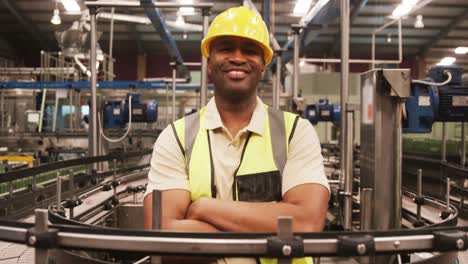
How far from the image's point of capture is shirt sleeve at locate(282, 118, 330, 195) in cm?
141

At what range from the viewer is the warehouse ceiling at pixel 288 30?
1316 cm

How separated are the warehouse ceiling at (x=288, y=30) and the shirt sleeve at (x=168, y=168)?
1094cm

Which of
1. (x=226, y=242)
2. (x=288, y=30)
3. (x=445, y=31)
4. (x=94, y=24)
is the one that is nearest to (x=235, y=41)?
(x=226, y=242)

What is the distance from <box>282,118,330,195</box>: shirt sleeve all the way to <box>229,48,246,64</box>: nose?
31 centimetres

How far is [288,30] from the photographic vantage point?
1258 cm

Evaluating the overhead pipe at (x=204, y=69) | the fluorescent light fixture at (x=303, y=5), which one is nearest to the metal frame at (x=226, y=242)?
the overhead pipe at (x=204, y=69)

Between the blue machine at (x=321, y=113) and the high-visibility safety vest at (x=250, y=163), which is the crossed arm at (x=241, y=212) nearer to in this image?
the high-visibility safety vest at (x=250, y=163)

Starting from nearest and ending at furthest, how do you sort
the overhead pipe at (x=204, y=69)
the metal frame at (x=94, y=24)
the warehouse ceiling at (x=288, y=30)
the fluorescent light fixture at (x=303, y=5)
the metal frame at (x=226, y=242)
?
the metal frame at (x=226, y=242)
the overhead pipe at (x=204, y=69)
the metal frame at (x=94, y=24)
the fluorescent light fixture at (x=303, y=5)
the warehouse ceiling at (x=288, y=30)

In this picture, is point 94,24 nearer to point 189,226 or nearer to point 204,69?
point 204,69

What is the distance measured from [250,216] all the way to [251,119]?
15.1 inches

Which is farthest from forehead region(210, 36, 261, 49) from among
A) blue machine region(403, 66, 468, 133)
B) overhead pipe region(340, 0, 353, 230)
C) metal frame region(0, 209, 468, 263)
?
blue machine region(403, 66, 468, 133)

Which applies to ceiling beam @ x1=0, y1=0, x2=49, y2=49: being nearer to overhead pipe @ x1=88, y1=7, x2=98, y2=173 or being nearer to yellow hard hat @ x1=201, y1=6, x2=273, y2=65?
overhead pipe @ x1=88, y1=7, x2=98, y2=173

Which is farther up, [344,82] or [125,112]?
[344,82]

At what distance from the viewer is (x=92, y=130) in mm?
3924
